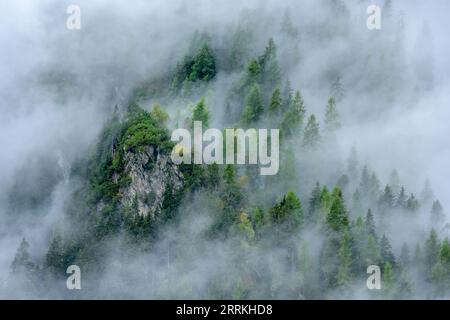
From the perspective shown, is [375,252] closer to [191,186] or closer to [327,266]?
[327,266]

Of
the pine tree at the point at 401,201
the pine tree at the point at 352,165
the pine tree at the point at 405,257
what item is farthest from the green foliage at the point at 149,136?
the pine tree at the point at 405,257

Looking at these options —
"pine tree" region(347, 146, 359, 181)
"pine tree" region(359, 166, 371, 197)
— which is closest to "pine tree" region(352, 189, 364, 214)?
"pine tree" region(359, 166, 371, 197)

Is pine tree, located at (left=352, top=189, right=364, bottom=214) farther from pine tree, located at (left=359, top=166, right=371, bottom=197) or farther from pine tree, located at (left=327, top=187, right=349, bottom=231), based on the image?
pine tree, located at (left=327, top=187, right=349, bottom=231)

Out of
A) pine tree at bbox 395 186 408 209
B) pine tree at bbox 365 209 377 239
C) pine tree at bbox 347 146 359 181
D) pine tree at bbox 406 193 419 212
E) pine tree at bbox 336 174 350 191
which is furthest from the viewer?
pine tree at bbox 347 146 359 181

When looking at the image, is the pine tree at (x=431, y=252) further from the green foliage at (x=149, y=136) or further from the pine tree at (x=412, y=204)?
the green foliage at (x=149, y=136)

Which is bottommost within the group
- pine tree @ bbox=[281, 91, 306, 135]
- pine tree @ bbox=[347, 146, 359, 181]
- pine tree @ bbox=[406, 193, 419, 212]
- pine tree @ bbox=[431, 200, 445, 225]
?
pine tree @ bbox=[431, 200, 445, 225]

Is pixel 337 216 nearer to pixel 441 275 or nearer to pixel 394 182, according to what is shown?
pixel 441 275
